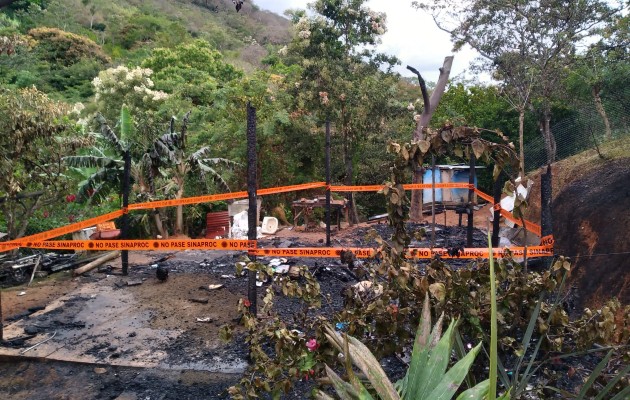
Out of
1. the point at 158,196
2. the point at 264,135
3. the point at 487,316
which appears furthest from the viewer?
the point at 264,135

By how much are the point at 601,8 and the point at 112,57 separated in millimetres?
33095

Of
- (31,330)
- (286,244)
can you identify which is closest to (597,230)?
(286,244)

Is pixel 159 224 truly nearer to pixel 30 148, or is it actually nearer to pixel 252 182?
pixel 30 148

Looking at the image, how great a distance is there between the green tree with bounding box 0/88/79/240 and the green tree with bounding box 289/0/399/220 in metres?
Answer: 6.87

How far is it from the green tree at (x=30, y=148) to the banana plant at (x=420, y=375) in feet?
21.0

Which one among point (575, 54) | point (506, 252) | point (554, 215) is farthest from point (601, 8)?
point (506, 252)

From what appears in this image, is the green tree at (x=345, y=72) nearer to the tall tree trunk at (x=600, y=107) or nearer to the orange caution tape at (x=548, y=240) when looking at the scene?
the tall tree trunk at (x=600, y=107)

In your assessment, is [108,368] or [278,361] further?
[108,368]

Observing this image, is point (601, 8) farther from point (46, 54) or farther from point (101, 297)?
point (46, 54)

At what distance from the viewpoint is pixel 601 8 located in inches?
577

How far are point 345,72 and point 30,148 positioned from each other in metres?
8.79

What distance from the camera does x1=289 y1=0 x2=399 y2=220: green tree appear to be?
540 inches

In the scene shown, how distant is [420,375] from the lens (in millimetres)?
1886

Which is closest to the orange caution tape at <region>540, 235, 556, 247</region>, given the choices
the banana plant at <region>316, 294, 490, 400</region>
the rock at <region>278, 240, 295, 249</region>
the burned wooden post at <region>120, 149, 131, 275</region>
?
the banana plant at <region>316, 294, 490, 400</region>
